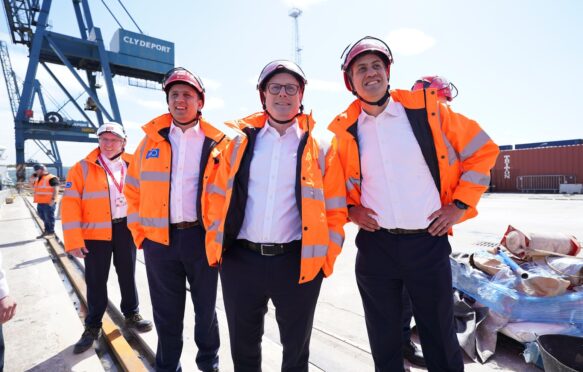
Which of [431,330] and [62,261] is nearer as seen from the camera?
[431,330]

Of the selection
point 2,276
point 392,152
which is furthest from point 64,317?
point 392,152

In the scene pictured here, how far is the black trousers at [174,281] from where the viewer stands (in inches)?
88.8

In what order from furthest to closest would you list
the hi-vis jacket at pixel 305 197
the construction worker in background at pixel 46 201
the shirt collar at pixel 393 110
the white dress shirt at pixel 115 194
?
1. the construction worker in background at pixel 46 201
2. the white dress shirt at pixel 115 194
3. the shirt collar at pixel 393 110
4. the hi-vis jacket at pixel 305 197

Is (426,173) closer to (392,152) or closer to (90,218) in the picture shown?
(392,152)

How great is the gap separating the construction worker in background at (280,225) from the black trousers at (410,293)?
11.4 inches

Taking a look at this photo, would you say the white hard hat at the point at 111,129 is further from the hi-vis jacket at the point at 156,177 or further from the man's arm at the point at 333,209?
the man's arm at the point at 333,209

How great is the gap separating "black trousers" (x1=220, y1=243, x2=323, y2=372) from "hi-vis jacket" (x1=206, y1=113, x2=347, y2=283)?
99 mm

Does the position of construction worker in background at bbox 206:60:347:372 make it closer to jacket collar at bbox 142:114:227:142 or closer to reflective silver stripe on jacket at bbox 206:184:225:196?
reflective silver stripe on jacket at bbox 206:184:225:196

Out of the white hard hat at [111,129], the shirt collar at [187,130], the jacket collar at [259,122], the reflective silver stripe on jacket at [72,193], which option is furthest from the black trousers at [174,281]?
the white hard hat at [111,129]

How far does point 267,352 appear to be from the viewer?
8.74 feet

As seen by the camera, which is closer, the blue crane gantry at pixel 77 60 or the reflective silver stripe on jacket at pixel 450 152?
the reflective silver stripe on jacket at pixel 450 152

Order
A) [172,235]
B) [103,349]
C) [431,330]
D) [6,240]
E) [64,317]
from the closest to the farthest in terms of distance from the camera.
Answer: [431,330]
[172,235]
[103,349]
[64,317]
[6,240]

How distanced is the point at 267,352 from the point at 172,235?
1.31 meters

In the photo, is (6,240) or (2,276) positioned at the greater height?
(2,276)
